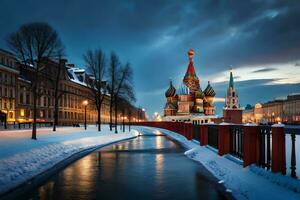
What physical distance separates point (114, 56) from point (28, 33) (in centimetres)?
2711

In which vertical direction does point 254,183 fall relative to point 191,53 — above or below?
below

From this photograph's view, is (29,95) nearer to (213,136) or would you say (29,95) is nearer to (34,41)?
(34,41)

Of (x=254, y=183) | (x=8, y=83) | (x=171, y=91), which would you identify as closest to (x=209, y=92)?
(x=171, y=91)

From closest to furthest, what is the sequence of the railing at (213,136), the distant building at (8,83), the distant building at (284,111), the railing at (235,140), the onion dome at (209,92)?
1. the railing at (235,140)
2. the railing at (213,136)
3. the distant building at (8,83)
4. the onion dome at (209,92)
5. the distant building at (284,111)

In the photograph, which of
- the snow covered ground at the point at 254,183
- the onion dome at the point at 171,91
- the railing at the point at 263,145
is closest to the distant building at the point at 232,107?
the onion dome at the point at 171,91

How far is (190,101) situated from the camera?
112938mm

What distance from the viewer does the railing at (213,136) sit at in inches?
799

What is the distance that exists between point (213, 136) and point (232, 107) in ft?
360

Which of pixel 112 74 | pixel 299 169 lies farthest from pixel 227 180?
pixel 112 74

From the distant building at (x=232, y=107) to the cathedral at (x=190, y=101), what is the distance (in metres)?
7.94

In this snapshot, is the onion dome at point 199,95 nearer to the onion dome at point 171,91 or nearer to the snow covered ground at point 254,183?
the onion dome at point 171,91

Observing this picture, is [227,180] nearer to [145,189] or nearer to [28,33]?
[145,189]

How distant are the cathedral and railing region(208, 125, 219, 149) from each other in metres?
85.6

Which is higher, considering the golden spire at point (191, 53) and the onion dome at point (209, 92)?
the golden spire at point (191, 53)
